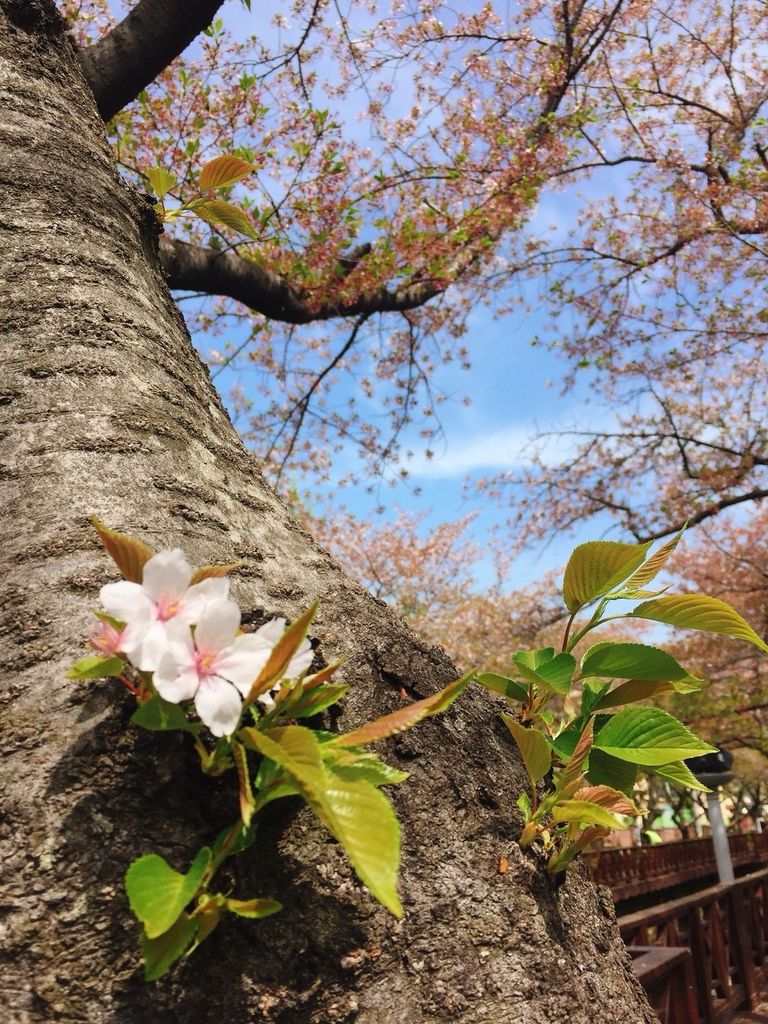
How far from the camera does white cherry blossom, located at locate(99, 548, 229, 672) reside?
480 mm

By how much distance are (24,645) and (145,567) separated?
8.0 inches

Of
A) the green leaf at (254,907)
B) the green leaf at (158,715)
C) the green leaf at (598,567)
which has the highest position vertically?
the green leaf at (598,567)

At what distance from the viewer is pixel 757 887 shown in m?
5.62

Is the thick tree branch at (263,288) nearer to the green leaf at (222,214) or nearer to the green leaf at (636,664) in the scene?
the green leaf at (222,214)

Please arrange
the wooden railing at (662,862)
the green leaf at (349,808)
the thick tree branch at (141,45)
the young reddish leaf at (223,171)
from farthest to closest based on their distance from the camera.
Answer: the wooden railing at (662,862)
the thick tree branch at (141,45)
the young reddish leaf at (223,171)
the green leaf at (349,808)

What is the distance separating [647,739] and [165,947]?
0.52 meters

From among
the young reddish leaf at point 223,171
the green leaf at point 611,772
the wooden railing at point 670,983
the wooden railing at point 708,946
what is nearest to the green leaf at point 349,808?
the green leaf at point 611,772

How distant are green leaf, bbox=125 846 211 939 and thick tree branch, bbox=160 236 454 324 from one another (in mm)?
2047

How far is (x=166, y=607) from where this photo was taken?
1.68 ft

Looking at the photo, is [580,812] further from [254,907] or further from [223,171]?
[223,171]

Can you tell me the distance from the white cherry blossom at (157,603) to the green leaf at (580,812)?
41 centimetres

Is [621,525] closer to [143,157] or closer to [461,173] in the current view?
[461,173]

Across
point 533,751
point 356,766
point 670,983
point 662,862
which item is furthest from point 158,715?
point 662,862

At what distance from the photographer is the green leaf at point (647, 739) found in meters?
0.71
